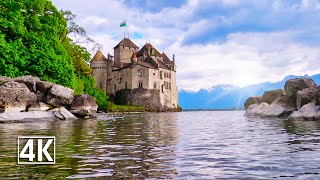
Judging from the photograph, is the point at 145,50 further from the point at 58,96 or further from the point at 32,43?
the point at 58,96

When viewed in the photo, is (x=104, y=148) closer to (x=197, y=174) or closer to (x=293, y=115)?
(x=197, y=174)

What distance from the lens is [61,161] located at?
8.57m

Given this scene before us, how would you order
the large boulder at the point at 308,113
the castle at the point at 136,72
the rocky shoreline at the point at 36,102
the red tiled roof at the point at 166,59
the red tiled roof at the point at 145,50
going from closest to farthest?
the large boulder at the point at 308,113
the rocky shoreline at the point at 36,102
the castle at the point at 136,72
the red tiled roof at the point at 145,50
the red tiled roof at the point at 166,59

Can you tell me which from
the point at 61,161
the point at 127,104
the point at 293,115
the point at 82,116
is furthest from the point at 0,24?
the point at 127,104

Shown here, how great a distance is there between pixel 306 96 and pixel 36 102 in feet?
74.1

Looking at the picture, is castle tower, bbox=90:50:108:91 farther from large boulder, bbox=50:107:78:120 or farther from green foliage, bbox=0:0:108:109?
large boulder, bbox=50:107:78:120

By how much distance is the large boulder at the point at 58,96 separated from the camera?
3312 cm

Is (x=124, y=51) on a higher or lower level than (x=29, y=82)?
higher

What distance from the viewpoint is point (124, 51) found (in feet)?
417

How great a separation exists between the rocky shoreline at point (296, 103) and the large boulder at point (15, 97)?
2147 cm

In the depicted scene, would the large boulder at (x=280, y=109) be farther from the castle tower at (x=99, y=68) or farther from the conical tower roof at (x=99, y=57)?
the conical tower roof at (x=99, y=57)

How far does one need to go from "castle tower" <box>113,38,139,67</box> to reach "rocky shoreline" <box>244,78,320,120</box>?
277 ft

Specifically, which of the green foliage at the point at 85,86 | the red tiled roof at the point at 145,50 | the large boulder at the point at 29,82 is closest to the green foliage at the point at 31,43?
the large boulder at the point at 29,82

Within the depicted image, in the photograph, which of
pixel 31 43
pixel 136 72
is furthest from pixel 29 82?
pixel 136 72
